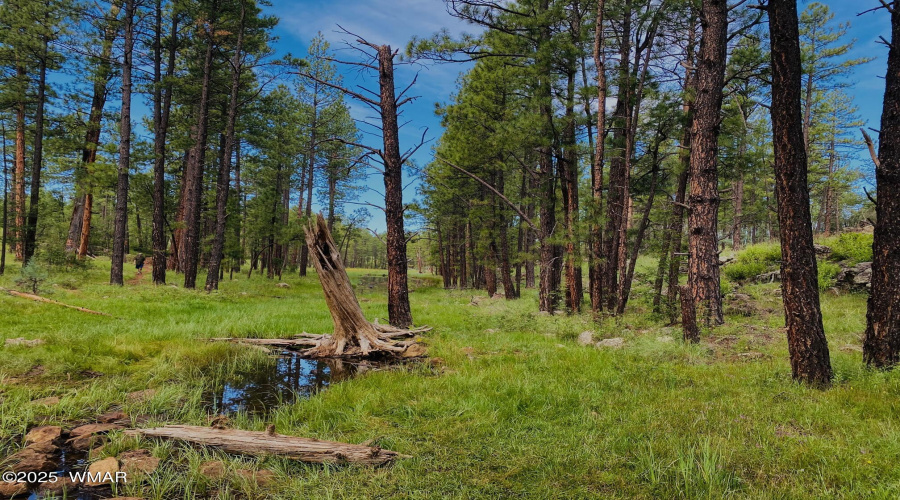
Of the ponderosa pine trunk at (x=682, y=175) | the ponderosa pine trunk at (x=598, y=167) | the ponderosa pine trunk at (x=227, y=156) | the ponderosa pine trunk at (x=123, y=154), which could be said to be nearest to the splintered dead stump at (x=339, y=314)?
the ponderosa pine trunk at (x=598, y=167)

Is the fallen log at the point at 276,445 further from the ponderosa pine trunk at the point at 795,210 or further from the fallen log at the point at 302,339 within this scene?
the ponderosa pine trunk at the point at 795,210

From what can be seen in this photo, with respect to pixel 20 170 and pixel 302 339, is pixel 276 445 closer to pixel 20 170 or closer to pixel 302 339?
pixel 302 339

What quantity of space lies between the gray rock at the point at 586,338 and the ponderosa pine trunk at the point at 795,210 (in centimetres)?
374

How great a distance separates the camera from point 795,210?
493 cm

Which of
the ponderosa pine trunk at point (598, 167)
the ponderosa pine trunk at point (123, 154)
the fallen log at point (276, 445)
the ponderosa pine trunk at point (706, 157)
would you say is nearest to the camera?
the fallen log at point (276, 445)

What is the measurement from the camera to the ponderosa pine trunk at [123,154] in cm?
1588

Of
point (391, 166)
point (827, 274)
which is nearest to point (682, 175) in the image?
point (827, 274)

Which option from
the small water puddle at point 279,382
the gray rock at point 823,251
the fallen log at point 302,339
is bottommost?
the small water puddle at point 279,382

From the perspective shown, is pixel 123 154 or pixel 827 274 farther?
pixel 123 154

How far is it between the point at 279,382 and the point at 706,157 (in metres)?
9.09

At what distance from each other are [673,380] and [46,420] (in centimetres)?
742

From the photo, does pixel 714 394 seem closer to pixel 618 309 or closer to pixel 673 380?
pixel 673 380

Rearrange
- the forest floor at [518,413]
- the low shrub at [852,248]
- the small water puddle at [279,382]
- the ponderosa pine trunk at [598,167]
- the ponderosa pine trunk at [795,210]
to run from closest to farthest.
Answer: the forest floor at [518,413], the ponderosa pine trunk at [795,210], the small water puddle at [279,382], the ponderosa pine trunk at [598,167], the low shrub at [852,248]

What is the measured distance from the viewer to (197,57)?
1891 centimetres
